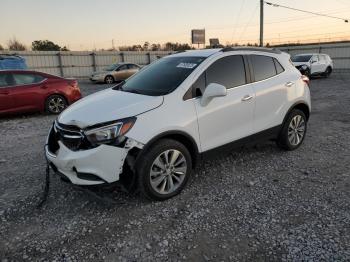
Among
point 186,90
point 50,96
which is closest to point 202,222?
point 186,90

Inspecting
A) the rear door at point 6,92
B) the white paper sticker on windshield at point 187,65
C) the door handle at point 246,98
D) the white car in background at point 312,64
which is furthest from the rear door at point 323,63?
the white paper sticker on windshield at point 187,65

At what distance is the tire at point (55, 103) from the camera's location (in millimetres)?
9849

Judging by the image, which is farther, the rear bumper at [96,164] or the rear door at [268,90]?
the rear door at [268,90]

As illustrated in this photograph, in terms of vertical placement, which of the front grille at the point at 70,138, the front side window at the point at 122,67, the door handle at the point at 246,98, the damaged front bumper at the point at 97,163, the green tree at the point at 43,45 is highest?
the green tree at the point at 43,45

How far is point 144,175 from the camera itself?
144 inches

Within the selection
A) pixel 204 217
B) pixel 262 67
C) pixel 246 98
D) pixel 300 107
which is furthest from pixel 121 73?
pixel 204 217

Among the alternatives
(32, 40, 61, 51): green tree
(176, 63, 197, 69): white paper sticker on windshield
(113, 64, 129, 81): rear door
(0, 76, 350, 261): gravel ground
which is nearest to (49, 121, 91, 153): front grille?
(0, 76, 350, 261): gravel ground

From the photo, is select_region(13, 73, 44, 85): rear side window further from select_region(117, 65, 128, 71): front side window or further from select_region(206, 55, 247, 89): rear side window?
select_region(117, 65, 128, 71): front side window

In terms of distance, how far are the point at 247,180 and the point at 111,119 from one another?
215cm

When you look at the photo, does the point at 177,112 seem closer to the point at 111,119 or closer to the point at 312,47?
the point at 111,119

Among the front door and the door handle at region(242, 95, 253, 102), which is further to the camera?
the door handle at region(242, 95, 253, 102)

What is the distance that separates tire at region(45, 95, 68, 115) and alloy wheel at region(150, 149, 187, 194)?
7112 mm

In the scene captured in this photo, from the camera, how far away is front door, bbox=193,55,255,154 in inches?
163

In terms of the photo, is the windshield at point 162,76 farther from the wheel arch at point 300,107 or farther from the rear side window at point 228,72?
the wheel arch at point 300,107
